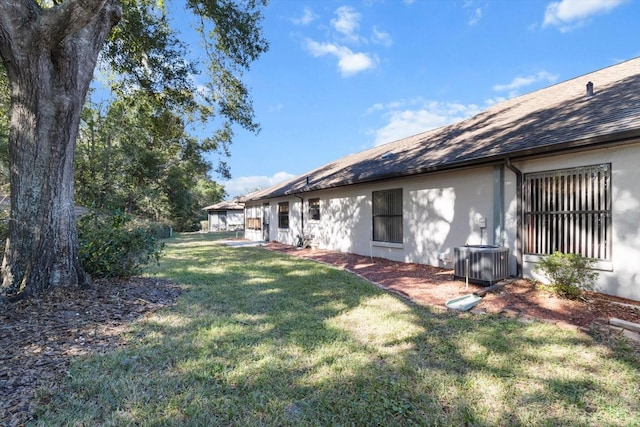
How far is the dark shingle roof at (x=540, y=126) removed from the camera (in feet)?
17.2

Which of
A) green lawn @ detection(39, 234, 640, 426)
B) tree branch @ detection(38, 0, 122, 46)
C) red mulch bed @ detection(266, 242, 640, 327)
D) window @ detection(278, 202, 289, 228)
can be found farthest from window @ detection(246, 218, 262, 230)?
tree branch @ detection(38, 0, 122, 46)

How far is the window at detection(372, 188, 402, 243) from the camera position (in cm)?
952

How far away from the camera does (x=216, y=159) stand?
78.0 ft

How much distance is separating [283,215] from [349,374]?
14.4m

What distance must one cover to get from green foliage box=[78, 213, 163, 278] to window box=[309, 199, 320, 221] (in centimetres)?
827

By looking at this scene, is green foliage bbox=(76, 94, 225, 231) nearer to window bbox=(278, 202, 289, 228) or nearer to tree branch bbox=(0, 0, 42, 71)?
window bbox=(278, 202, 289, 228)

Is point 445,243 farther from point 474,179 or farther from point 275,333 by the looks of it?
point 275,333

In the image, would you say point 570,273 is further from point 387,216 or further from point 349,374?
point 387,216

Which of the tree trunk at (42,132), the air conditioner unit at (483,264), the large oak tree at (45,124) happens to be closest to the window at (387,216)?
the air conditioner unit at (483,264)

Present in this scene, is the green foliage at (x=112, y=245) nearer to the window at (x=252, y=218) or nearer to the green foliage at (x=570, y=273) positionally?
the green foliage at (x=570, y=273)

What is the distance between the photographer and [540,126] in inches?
263

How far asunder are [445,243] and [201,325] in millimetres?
6249

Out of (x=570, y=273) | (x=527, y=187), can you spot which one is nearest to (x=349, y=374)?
(x=570, y=273)

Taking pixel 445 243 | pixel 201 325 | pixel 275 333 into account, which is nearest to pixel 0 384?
pixel 201 325
